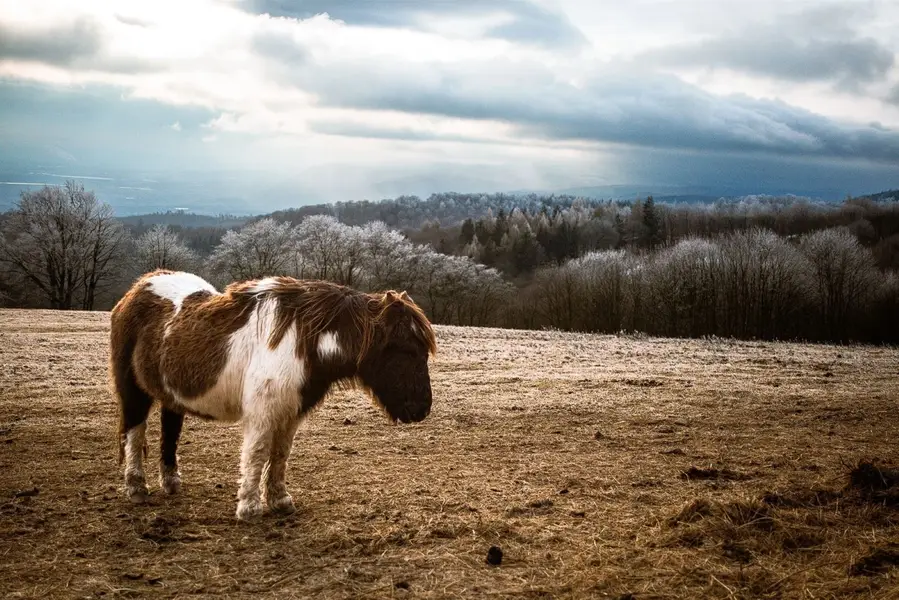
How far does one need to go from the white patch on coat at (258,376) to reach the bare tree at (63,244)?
61461 millimetres

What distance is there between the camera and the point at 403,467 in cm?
866

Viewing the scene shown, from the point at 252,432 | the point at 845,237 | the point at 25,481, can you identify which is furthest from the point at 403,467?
the point at 845,237

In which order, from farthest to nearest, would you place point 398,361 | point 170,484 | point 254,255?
1. point 254,255
2. point 170,484
3. point 398,361

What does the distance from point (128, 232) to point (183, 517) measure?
6859cm

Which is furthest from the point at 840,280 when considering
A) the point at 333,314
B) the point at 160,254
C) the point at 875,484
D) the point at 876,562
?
the point at 333,314

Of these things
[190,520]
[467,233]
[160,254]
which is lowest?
[190,520]

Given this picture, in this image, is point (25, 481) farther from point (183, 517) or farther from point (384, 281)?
point (384, 281)

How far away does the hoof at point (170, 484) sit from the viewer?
756 centimetres

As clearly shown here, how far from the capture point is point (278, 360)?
6559 millimetres

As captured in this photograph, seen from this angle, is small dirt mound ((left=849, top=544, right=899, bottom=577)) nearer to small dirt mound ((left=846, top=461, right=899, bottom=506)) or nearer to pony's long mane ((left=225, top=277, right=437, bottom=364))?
small dirt mound ((left=846, top=461, right=899, bottom=506))

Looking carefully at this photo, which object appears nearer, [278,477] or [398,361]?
[398,361]

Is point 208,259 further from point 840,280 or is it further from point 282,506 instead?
point 282,506

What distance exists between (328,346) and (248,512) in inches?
71.8

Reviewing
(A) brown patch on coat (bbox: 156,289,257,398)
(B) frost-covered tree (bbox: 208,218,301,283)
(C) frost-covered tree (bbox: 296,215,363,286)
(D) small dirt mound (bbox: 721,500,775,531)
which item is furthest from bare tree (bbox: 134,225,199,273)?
(D) small dirt mound (bbox: 721,500,775,531)
